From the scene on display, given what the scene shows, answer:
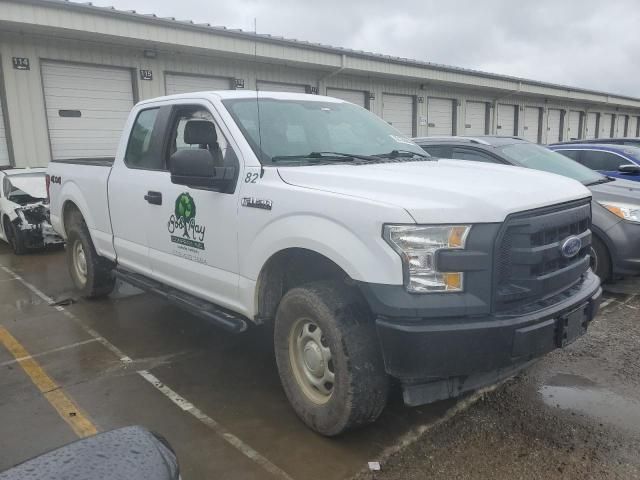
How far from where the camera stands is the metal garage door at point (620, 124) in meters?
38.8

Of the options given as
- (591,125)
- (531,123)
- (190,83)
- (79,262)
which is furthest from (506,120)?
(79,262)

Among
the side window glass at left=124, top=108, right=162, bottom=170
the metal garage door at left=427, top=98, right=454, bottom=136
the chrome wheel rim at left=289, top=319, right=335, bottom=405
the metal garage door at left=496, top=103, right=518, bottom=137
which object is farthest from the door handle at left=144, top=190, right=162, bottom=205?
the metal garage door at left=496, top=103, right=518, bottom=137

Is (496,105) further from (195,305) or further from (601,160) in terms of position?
(195,305)

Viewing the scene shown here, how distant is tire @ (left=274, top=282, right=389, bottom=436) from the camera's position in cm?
288

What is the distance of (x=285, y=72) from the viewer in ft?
51.4

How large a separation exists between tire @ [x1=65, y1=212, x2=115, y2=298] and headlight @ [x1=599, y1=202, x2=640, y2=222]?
18.4 feet

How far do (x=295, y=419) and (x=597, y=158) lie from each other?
26.8 ft

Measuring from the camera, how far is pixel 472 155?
674cm

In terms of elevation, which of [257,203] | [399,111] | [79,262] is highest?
[399,111]

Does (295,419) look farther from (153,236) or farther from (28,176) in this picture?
(28,176)

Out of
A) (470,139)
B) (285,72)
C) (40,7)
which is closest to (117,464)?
(470,139)

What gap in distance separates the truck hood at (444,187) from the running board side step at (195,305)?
110 centimetres

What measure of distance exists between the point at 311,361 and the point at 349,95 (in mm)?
15623

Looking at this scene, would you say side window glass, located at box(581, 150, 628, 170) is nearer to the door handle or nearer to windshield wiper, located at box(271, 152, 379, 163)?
windshield wiper, located at box(271, 152, 379, 163)
